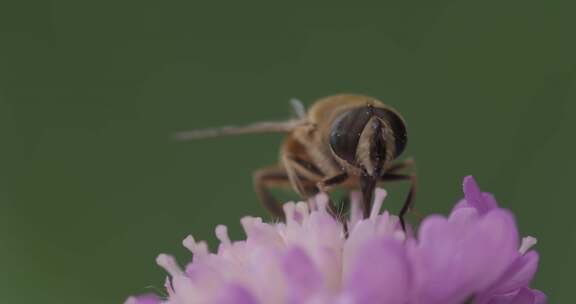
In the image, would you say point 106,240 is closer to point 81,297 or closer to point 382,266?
point 81,297

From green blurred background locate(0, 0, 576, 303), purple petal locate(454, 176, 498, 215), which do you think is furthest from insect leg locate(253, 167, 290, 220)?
green blurred background locate(0, 0, 576, 303)

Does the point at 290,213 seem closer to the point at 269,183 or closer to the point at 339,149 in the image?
the point at 339,149

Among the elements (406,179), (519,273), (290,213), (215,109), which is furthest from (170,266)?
(215,109)

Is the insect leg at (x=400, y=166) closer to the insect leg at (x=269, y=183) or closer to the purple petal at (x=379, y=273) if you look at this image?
the insect leg at (x=269, y=183)

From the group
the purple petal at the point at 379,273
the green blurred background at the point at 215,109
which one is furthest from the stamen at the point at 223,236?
the green blurred background at the point at 215,109

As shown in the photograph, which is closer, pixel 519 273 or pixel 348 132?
pixel 519 273

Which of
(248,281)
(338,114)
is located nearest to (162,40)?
(338,114)

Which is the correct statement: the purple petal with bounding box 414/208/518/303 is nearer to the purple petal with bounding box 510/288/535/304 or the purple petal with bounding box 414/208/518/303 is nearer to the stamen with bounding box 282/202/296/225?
the purple petal with bounding box 510/288/535/304
